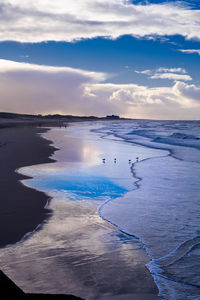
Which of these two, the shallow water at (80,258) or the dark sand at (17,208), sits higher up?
the dark sand at (17,208)

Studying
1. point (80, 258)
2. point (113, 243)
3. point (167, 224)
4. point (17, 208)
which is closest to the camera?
point (80, 258)

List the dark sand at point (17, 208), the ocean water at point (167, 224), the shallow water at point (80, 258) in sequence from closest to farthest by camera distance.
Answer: the shallow water at point (80, 258)
the ocean water at point (167, 224)
the dark sand at point (17, 208)

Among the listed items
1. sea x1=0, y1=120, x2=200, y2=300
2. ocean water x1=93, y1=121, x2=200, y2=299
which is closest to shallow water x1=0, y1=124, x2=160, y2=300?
sea x1=0, y1=120, x2=200, y2=300

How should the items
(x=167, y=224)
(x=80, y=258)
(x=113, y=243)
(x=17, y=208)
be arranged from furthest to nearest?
1. (x=17, y=208)
2. (x=167, y=224)
3. (x=113, y=243)
4. (x=80, y=258)

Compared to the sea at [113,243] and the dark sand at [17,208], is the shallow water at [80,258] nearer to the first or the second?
the sea at [113,243]

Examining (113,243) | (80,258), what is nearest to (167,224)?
(113,243)

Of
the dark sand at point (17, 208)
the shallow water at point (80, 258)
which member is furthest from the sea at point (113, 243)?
the dark sand at point (17, 208)

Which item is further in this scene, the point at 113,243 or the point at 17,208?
the point at 17,208

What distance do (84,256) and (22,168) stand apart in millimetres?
8277

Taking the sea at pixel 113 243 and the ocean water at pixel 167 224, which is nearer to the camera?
the sea at pixel 113 243

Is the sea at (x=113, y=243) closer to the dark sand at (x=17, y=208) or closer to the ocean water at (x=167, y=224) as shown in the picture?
the ocean water at (x=167, y=224)

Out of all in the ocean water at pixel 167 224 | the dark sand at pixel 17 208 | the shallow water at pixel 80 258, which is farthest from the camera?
the dark sand at pixel 17 208

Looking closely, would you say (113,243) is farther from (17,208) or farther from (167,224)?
(17,208)

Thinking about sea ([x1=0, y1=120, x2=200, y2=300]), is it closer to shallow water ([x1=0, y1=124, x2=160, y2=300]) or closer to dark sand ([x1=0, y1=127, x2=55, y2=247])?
shallow water ([x1=0, y1=124, x2=160, y2=300])
